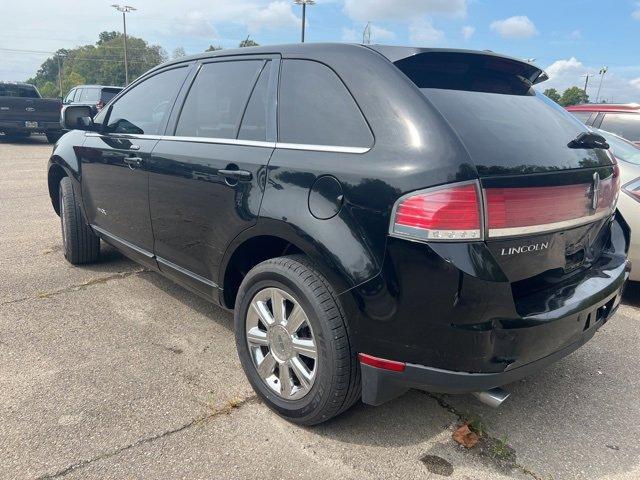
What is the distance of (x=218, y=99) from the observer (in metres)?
3.07

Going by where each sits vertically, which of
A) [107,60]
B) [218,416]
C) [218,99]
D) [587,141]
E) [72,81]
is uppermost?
[107,60]

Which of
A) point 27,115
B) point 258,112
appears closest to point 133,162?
point 258,112

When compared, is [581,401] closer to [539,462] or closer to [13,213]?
[539,462]

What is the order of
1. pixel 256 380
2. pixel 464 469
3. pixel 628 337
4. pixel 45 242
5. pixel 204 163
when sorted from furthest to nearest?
1. pixel 45 242
2. pixel 628 337
3. pixel 204 163
4. pixel 256 380
5. pixel 464 469

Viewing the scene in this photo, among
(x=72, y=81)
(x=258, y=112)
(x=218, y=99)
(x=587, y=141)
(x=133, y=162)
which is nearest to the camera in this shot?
(x=587, y=141)

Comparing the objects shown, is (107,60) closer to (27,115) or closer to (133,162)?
(27,115)

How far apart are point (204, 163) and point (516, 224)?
170cm

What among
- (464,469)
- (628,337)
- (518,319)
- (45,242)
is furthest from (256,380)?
(45,242)

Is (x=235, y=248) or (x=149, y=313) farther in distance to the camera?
(x=149, y=313)

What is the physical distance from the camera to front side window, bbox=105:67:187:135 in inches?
136

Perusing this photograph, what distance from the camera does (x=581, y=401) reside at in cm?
282

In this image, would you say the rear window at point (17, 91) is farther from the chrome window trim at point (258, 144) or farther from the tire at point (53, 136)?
the chrome window trim at point (258, 144)

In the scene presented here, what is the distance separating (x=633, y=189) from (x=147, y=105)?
12.5 feet

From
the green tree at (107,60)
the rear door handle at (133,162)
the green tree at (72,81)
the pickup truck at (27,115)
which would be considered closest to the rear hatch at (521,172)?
the rear door handle at (133,162)
